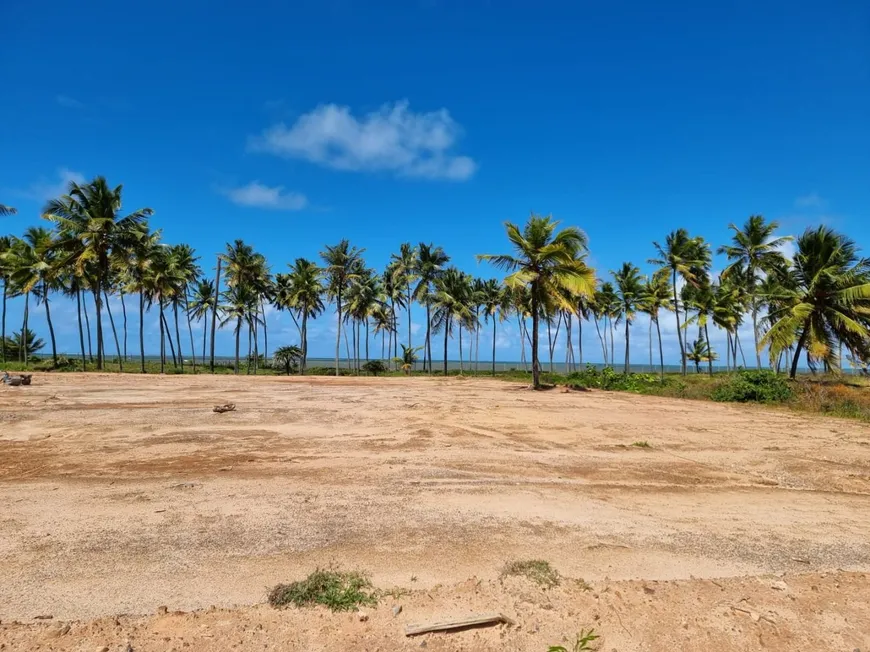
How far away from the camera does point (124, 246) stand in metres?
31.0

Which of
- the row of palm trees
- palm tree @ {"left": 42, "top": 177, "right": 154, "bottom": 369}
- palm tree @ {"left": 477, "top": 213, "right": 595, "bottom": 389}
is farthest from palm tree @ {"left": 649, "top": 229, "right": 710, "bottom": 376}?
palm tree @ {"left": 42, "top": 177, "right": 154, "bottom": 369}

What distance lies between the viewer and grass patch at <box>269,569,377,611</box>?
3.38 m

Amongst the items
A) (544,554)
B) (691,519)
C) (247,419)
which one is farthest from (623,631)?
(247,419)

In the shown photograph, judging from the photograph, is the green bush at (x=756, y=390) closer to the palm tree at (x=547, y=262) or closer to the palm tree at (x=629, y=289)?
the palm tree at (x=547, y=262)

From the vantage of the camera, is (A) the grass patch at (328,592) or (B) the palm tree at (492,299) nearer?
(A) the grass patch at (328,592)

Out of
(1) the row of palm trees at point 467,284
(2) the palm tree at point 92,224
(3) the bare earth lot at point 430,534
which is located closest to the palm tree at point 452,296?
(1) the row of palm trees at point 467,284

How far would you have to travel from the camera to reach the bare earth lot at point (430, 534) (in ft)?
10.3

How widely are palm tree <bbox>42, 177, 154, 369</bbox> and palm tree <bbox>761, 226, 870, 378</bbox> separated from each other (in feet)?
121

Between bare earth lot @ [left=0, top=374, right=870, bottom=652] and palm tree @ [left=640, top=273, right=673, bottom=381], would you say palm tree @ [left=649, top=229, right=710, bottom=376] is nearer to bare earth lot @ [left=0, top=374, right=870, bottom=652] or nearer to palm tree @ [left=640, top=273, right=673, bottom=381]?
palm tree @ [left=640, top=273, right=673, bottom=381]

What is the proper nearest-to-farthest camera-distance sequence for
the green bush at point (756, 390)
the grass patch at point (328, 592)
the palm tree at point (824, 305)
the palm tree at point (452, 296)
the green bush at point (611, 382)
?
the grass patch at point (328, 592) < the green bush at point (756, 390) < the palm tree at point (824, 305) < the green bush at point (611, 382) < the palm tree at point (452, 296)

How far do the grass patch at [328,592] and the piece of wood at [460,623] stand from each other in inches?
17.9

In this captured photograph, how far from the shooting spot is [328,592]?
3.48 m

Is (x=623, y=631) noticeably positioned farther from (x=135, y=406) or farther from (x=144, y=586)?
(x=135, y=406)

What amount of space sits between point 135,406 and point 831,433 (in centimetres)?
1735
